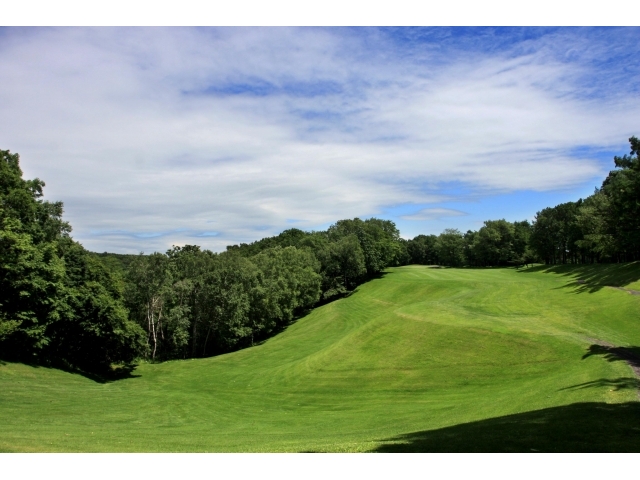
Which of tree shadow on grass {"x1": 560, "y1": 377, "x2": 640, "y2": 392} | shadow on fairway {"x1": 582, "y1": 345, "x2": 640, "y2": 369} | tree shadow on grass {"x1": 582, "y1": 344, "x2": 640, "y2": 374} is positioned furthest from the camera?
shadow on fairway {"x1": 582, "y1": 345, "x2": 640, "y2": 369}

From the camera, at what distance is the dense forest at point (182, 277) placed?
3109 centimetres

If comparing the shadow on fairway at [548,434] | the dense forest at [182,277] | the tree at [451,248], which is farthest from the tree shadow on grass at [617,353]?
the tree at [451,248]

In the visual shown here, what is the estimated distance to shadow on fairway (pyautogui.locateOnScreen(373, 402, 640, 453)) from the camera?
9.62 meters

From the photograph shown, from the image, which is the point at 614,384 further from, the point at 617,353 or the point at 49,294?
the point at 49,294

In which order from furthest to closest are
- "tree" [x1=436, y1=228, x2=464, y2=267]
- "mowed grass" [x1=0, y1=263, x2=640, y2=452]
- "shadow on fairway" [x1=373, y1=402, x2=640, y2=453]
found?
1. "tree" [x1=436, y1=228, x2=464, y2=267]
2. "mowed grass" [x1=0, y1=263, x2=640, y2=452]
3. "shadow on fairway" [x1=373, y1=402, x2=640, y2=453]

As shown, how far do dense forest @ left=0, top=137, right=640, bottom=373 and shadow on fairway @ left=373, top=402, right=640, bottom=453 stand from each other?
12.9 meters

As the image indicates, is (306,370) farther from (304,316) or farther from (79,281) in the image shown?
(304,316)

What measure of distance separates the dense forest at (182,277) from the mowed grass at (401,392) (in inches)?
182

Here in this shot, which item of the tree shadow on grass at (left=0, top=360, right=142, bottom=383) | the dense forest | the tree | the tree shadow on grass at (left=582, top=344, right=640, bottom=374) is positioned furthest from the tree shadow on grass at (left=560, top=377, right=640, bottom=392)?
the tree

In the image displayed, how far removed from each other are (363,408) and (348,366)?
27.8 ft

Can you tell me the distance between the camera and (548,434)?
10703 mm

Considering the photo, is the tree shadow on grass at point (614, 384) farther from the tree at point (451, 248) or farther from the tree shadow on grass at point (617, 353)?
the tree at point (451, 248)

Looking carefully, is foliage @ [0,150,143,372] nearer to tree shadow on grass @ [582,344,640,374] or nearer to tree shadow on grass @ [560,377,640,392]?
tree shadow on grass @ [560,377,640,392]

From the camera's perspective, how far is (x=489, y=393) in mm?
21391
